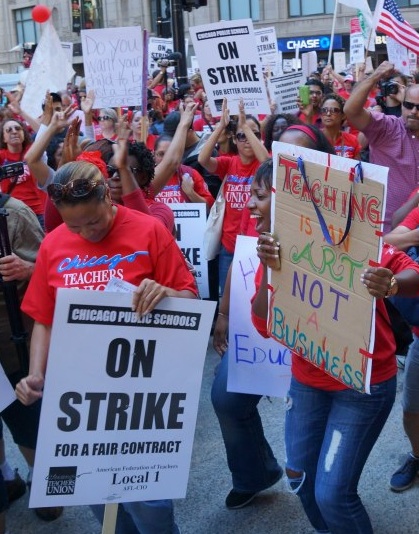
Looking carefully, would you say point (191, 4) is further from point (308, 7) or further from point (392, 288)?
point (308, 7)

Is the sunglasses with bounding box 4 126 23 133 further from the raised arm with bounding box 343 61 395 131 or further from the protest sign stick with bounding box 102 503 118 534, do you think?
the protest sign stick with bounding box 102 503 118 534

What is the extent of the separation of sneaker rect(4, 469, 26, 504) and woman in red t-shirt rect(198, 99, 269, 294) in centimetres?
218

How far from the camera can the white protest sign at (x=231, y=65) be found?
704 centimetres

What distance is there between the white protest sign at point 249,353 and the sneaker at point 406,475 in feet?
2.88

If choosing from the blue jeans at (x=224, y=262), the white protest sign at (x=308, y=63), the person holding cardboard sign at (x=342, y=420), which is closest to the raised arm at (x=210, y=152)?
the blue jeans at (x=224, y=262)

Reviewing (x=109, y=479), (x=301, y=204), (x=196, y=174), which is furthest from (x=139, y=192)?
(x=196, y=174)

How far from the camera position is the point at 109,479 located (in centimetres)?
286

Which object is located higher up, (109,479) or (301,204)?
(301,204)

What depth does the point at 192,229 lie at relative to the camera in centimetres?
622

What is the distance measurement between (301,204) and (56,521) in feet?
7.30

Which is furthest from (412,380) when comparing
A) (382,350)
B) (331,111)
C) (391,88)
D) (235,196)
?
(391,88)

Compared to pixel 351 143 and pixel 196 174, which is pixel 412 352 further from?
pixel 351 143

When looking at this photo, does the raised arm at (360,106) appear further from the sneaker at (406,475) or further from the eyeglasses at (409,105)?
the sneaker at (406,475)

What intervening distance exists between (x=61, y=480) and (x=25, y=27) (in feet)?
165
